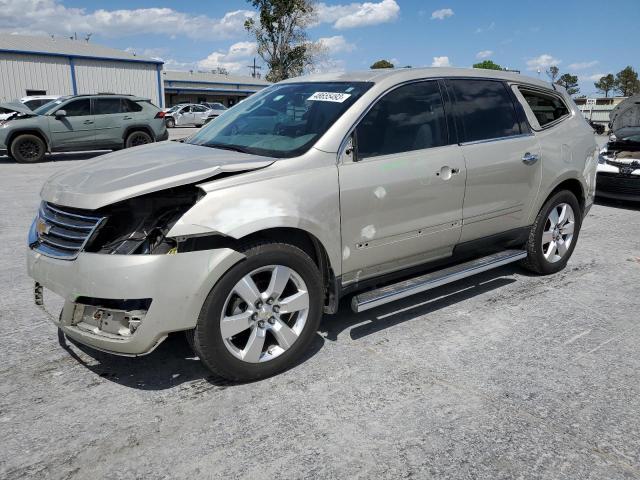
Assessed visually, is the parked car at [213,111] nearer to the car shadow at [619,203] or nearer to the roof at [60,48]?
the roof at [60,48]

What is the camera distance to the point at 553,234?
505 cm

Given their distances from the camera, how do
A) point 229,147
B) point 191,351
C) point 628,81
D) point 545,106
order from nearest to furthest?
point 191,351
point 229,147
point 545,106
point 628,81

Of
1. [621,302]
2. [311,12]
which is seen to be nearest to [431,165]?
[621,302]

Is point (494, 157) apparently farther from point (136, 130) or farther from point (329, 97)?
point (136, 130)

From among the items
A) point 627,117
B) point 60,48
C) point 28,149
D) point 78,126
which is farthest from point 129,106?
point 60,48

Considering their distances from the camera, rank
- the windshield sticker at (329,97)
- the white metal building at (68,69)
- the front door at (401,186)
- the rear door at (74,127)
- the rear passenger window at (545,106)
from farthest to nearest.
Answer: the white metal building at (68,69) → the rear door at (74,127) → the rear passenger window at (545,106) → the windshield sticker at (329,97) → the front door at (401,186)

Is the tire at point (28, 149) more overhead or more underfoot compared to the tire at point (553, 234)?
more overhead

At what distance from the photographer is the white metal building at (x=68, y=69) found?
101 feet

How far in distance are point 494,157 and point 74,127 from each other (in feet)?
42.7

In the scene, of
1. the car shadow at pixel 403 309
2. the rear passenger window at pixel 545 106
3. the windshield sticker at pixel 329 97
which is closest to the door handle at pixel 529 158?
the rear passenger window at pixel 545 106

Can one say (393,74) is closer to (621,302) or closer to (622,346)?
(622,346)

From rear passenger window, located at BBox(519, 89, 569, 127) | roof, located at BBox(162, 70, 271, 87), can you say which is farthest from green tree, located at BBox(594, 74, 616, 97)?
rear passenger window, located at BBox(519, 89, 569, 127)

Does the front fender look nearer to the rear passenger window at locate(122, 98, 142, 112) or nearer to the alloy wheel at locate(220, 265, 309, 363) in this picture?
the alloy wheel at locate(220, 265, 309, 363)

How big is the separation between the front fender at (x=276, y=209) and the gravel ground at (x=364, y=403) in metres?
0.80
